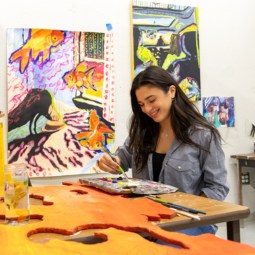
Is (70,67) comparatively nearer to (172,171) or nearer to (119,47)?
(119,47)

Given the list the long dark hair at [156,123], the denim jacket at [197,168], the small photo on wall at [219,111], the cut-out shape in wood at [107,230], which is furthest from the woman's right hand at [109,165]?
the small photo on wall at [219,111]

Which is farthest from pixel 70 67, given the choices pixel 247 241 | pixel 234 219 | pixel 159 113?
pixel 247 241

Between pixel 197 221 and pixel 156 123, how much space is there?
3.07ft

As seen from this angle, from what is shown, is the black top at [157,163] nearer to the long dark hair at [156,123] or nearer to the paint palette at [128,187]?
the long dark hair at [156,123]

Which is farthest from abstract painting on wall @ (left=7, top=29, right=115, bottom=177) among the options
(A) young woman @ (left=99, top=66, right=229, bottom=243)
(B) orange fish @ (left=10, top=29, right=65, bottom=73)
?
(A) young woman @ (left=99, top=66, right=229, bottom=243)

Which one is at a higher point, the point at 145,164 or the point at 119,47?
the point at 119,47

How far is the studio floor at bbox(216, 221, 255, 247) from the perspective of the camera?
8.01ft

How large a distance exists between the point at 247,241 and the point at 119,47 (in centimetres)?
190

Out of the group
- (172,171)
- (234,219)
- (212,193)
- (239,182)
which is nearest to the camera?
(234,219)

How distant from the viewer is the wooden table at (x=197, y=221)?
27.1 inches

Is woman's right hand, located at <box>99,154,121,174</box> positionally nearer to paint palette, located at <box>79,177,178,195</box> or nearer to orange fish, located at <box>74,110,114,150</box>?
paint palette, located at <box>79,177,178,195</box>

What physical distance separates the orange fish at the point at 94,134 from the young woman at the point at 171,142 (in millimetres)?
623

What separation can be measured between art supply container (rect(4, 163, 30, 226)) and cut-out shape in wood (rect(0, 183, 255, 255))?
32 millimetres

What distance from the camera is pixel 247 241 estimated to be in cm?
242
